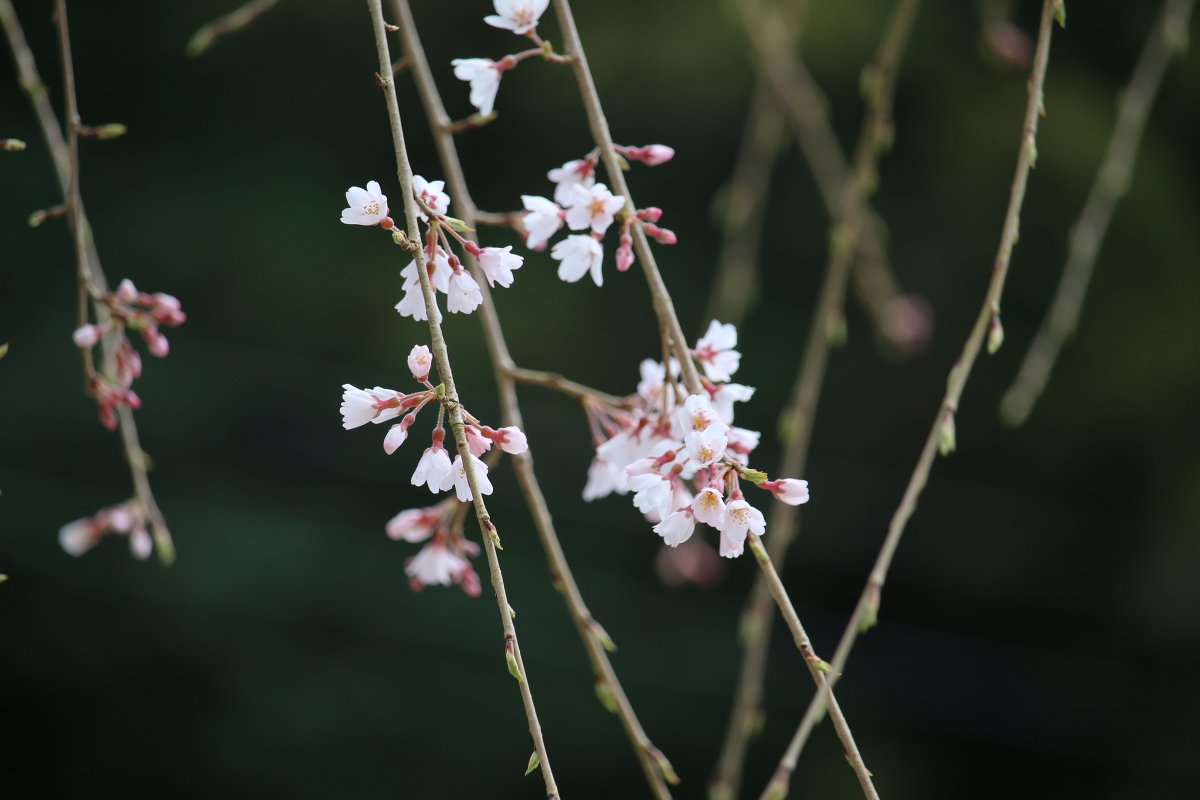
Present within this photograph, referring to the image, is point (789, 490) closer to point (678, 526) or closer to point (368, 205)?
point (678, 526)

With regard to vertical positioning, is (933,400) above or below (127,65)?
below

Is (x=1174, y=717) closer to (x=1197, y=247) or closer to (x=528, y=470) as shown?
(x=1197, y=247)

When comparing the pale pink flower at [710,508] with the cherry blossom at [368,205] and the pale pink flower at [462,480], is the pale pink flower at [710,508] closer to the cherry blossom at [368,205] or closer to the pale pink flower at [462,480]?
the pale pink flower at [462,480]

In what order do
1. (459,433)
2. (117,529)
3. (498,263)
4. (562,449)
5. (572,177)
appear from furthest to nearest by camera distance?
(562,449) → (117,529) → (572,177) → (498,263) → (459,433)

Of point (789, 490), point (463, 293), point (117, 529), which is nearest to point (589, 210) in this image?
point (463, 293)

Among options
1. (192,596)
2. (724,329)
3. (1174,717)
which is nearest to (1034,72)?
(724,329)

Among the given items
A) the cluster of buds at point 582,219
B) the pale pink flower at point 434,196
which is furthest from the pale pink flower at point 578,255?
the pale pink flower at point 434,196

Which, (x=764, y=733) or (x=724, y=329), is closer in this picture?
(x=724, y=329)
